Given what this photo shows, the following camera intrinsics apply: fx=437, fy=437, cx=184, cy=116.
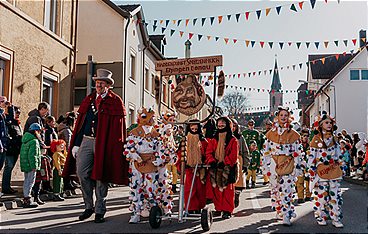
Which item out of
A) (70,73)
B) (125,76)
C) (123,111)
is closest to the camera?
(123,111)

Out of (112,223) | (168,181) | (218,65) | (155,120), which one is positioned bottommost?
(112,223)

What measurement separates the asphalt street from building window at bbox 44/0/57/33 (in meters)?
8.47

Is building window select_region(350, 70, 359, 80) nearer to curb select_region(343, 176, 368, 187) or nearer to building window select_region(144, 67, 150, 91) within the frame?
building window select_region(144, 67, 150, 91)

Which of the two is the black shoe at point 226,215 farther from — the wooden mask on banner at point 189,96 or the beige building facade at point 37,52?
the beige building facade at point 37,52

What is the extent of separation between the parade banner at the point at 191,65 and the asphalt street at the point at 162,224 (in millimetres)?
2491

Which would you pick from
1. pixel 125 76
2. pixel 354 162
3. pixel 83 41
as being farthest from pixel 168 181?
pixel 83 41

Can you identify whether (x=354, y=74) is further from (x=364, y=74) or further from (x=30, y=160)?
(x=30, y=160)

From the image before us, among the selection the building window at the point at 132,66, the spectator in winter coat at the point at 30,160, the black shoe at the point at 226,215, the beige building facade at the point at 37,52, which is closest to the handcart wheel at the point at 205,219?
the black shoe at the point at 226,215

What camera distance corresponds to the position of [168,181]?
7816 mm

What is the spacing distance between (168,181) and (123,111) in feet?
4.92

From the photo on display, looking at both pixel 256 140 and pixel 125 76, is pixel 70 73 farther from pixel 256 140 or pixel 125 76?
pixel 256 140

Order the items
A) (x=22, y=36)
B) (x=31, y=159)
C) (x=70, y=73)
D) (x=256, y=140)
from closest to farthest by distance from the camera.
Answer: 1. (x=31, y=159)
2. (x=22, y=36)
3. (x=256, y=140)
4. (x=70, y=73)

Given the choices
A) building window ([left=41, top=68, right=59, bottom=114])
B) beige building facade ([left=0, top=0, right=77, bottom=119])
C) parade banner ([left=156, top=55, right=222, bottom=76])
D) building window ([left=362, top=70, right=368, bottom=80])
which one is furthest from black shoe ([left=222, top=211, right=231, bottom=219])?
building window ([left=362, top=70, right=368, bottom=80])

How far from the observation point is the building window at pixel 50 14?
15.9 meters
